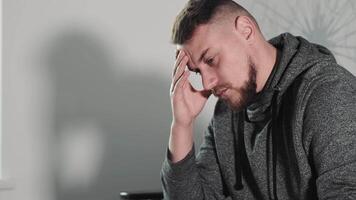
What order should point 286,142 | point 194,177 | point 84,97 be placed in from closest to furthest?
point 286,142
point 194,177
point 84,97

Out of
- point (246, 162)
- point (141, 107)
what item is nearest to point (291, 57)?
point (246, 162)

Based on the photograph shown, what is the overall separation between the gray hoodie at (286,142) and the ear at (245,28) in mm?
82

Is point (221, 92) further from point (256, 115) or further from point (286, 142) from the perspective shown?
point (286, 142)

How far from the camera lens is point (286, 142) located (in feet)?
3.85

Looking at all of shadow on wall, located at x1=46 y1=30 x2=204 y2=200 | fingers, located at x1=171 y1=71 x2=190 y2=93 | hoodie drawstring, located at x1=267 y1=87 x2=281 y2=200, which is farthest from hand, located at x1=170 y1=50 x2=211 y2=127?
shadow on wall, located at x1=46 y1=30 x2=204 y2=200

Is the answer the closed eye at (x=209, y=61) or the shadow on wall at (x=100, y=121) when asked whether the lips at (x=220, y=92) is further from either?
the shadow on wall at (x=100, y=121)

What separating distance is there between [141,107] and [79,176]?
1.07 feet

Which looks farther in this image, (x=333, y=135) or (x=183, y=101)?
(x=183, y=101)

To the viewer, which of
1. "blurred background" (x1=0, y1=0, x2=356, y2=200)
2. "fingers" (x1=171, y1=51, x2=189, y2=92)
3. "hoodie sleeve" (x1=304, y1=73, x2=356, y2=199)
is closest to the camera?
"hoodie sleeve" (x1=304, y1=73, x2=356, y2=199)

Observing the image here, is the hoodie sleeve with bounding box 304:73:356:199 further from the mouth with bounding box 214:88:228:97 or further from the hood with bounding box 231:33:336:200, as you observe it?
the mouth with bounding box 214:88:228:97

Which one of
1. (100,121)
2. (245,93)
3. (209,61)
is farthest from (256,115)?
(100,121)

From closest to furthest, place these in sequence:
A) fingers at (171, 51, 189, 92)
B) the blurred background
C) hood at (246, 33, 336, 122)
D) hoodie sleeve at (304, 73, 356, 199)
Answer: hoodie sleeve at (304, 73, 356, 199) → hood at (246, 33, 336, 122) → fingers at (171, 51, 189, 92) → the blurred background

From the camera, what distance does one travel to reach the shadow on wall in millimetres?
1889

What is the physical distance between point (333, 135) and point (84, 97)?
108cm
